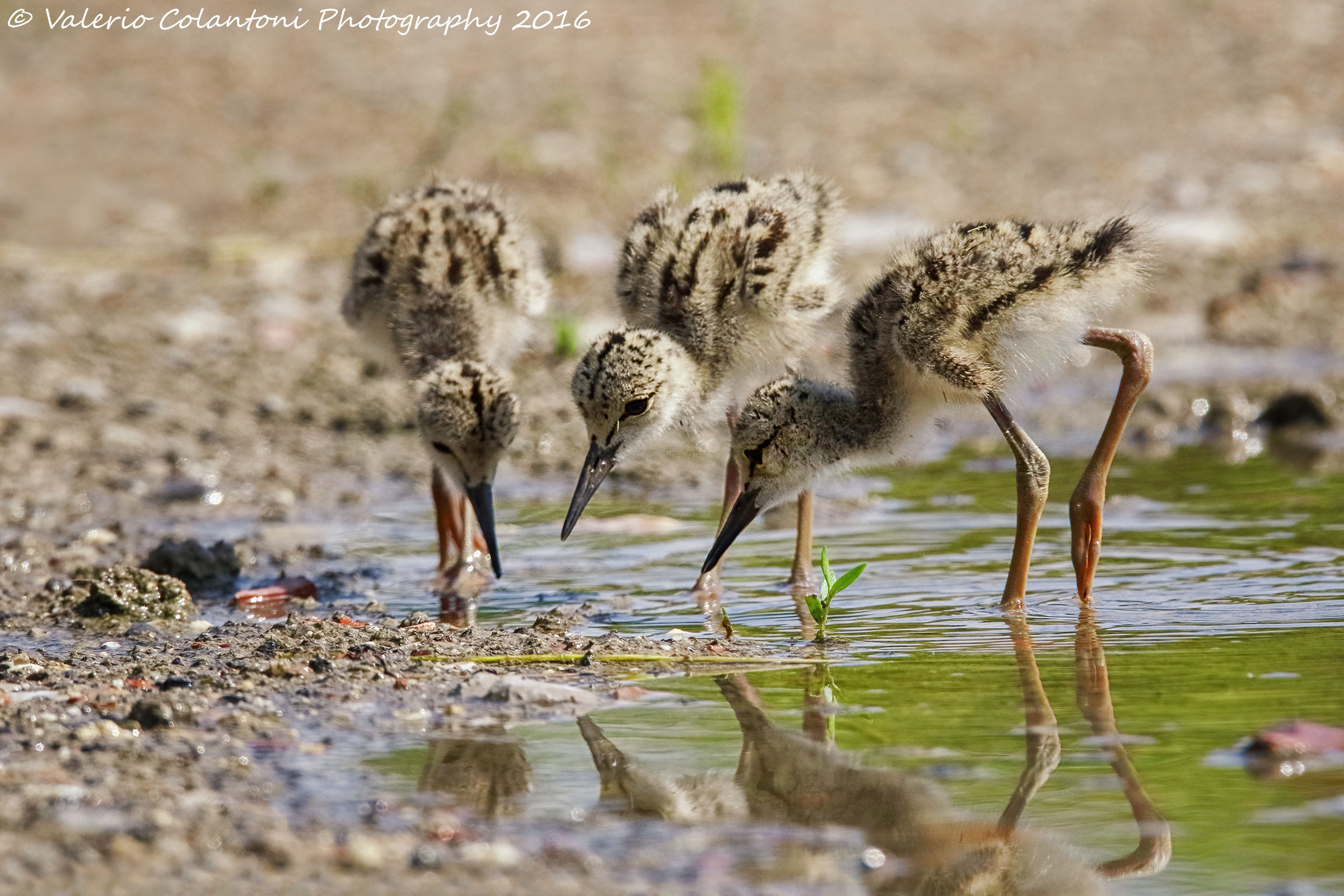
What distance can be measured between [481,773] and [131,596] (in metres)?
2.33

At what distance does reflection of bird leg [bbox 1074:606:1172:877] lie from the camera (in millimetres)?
3240

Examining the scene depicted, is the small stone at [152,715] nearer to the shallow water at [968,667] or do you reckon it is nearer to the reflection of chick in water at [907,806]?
the shallow water at [968,667]

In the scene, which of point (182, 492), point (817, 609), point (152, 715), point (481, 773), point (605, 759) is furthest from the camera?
point (182, 492)

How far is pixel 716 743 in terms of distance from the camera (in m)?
4.00

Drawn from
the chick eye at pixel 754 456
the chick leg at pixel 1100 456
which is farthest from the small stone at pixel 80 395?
the chick leg at pixel 1100 456

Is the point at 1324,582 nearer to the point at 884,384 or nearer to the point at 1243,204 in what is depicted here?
the point at 884,384

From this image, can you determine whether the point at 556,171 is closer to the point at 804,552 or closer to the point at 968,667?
the point at 804,552

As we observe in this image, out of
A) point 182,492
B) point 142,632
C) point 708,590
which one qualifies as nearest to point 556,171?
point 182,492

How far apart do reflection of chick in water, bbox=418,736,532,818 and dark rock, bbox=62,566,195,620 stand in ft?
6.67

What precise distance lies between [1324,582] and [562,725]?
2.73 metres

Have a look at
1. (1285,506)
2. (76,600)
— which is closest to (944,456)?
(1285,506)

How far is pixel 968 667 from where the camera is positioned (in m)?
4.65

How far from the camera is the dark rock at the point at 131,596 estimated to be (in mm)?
5648

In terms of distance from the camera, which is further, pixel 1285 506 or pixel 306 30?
pixel 306 30
